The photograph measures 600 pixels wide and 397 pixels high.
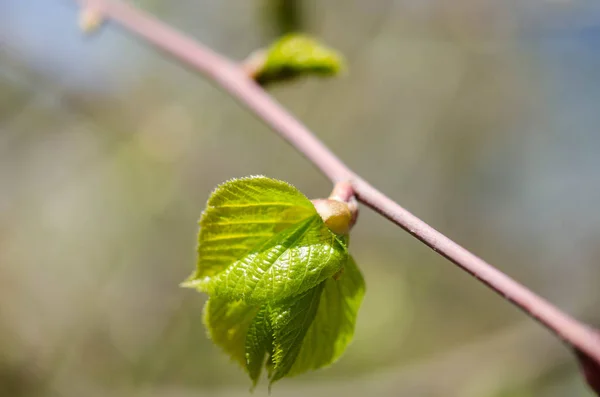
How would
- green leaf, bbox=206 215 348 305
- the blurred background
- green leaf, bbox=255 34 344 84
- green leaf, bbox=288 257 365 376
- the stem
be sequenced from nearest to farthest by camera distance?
1. the stem
2. green leaf, bbox=206 215 348 305
3. green leaf, bbox=288 257 365 376
4. green leaf, bbox=255 34 344 84
5. the blurred background

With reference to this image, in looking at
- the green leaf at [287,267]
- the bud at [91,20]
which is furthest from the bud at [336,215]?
the bud at [91,20]

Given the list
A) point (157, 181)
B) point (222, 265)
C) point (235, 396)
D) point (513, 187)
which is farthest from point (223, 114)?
point (222, 265)

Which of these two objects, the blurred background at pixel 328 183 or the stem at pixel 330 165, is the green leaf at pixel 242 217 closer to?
the stem at pixel 330 165

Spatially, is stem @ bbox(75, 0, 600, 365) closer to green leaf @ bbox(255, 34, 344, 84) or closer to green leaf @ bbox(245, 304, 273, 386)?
green leaf @ bbox(255, 34, 344, 84)

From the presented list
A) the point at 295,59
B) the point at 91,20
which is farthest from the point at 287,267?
the point at 91,20

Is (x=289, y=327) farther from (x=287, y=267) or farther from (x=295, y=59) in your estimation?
(x=295, y=59)

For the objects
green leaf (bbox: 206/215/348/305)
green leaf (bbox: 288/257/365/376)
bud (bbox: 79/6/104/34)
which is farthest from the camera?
bud (bbox: 79/6/104/34)

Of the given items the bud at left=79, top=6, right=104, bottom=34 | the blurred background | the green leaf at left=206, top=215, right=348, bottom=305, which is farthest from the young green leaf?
the blurred background
